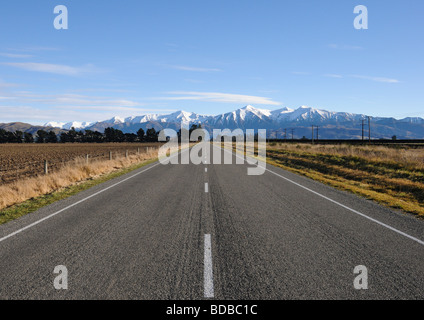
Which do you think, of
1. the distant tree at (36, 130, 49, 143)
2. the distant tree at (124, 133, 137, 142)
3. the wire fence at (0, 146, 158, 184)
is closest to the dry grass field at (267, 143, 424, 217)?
the wire fence at (0, 146, 158, 184)

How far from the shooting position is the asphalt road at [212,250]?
3.83 m

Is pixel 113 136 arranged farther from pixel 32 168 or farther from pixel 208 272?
pixel 208 272

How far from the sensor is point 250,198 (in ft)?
33.0

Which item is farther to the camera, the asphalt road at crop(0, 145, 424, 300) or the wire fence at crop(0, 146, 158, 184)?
the wire fence at crop(0, 146, 158, 184)

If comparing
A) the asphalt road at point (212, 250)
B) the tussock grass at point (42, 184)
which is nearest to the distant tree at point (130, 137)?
the tussock grass at point (42, 184)

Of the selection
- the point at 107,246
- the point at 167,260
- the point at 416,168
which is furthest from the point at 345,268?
the point at 416,168

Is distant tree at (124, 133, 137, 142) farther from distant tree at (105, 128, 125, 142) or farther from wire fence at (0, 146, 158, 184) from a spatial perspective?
wire fence at (0, 146, 158, 184)

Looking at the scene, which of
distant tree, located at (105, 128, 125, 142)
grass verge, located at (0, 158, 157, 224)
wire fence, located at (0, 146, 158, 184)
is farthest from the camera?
distant tree, located at (105, 128, 125, 142)

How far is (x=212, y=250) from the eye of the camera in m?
5.17

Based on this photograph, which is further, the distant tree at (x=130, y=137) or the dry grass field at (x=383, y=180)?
the distant tree at (x=130, y=137)

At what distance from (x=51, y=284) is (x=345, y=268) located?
410 centimetres

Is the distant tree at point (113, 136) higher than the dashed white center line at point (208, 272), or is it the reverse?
the distant tree at point (113, 136)

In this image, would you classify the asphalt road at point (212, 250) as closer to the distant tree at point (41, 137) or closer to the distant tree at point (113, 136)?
the distant tree at point (113, 136)

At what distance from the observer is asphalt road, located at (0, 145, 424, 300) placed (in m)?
3.83
